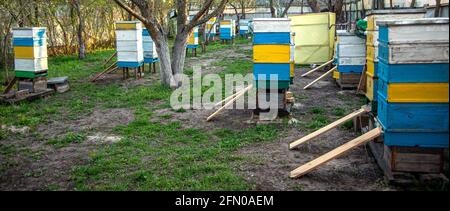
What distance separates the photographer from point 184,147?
5449 mm

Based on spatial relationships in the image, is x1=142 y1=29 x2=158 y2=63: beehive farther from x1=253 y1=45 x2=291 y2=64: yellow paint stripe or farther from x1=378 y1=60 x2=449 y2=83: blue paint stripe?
x1=378 y1=60 x2=449 y2=83: blue paint stripe

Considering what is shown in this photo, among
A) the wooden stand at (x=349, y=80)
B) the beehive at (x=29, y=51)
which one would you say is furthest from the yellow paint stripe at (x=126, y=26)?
the wooden stand at (x=349, y=80)

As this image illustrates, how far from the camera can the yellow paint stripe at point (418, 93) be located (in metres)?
3.61

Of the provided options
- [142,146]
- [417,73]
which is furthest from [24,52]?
[417,73]

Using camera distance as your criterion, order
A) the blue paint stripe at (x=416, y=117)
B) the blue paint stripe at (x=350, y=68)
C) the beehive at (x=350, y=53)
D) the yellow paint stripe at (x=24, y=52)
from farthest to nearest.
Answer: the blue paint stripe at (x=350, y=68) < the yellow paint stripe at (x=24, y=52) < the beehive at (x=350, y=53) < the blue paint stripe at (x=416, y=117)

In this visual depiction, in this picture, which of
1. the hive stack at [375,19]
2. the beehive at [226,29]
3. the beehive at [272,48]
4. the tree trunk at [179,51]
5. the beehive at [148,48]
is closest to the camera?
the hive stack at [375,19]

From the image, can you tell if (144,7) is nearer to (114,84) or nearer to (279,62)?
(114,84)

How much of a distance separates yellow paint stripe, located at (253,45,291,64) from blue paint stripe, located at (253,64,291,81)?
0.25 feet

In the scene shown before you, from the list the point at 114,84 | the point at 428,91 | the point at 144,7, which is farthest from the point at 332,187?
the point at 114,84

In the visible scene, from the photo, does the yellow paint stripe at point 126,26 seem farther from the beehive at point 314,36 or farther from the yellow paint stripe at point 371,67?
the yellow paint stripe at point 371,67

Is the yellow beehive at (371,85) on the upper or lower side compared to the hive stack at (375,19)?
lower

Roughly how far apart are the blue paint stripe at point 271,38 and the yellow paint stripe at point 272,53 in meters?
0.06

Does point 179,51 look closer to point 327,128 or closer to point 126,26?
point 126,26

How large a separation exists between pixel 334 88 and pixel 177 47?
368 centimetres
